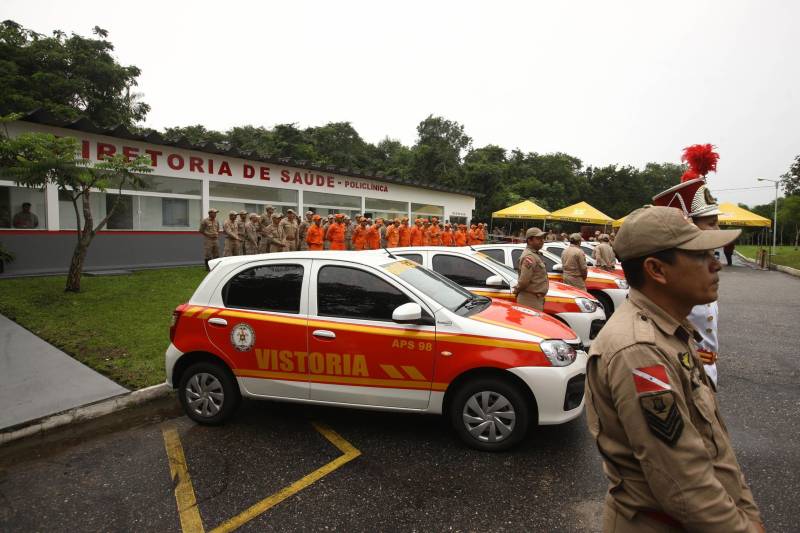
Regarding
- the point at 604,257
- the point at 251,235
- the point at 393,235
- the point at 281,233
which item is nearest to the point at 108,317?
the point at 281,233

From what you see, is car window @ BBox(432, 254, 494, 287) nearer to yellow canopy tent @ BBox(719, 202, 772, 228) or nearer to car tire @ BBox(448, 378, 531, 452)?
car tire @ BBox(448, 378, 531, 452)

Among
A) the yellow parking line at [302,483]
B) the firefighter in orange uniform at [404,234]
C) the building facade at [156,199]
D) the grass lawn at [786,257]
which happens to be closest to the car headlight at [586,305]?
the yellow parking line at [302,483]

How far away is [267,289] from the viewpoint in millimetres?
4324

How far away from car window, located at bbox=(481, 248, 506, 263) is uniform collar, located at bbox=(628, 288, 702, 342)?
695 cm

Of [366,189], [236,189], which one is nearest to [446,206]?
[366,189]

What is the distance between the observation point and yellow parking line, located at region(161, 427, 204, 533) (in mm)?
2938

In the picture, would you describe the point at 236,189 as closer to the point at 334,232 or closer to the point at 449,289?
the point at 334,232

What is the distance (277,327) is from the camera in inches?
162

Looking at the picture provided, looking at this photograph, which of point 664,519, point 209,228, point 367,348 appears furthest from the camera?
point 209,228

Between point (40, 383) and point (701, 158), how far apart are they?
728 cm

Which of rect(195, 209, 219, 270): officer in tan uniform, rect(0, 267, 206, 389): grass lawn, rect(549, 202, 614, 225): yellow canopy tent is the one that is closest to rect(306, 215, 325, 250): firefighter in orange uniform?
rect(195, 209, 219, 270): officer in tan uniform

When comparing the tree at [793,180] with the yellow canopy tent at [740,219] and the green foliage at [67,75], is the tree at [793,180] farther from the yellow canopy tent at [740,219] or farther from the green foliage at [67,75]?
the green foliage at [67,75]

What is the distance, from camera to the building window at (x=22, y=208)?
464 inches

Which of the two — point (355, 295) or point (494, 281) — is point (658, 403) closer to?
point (355, 295)
